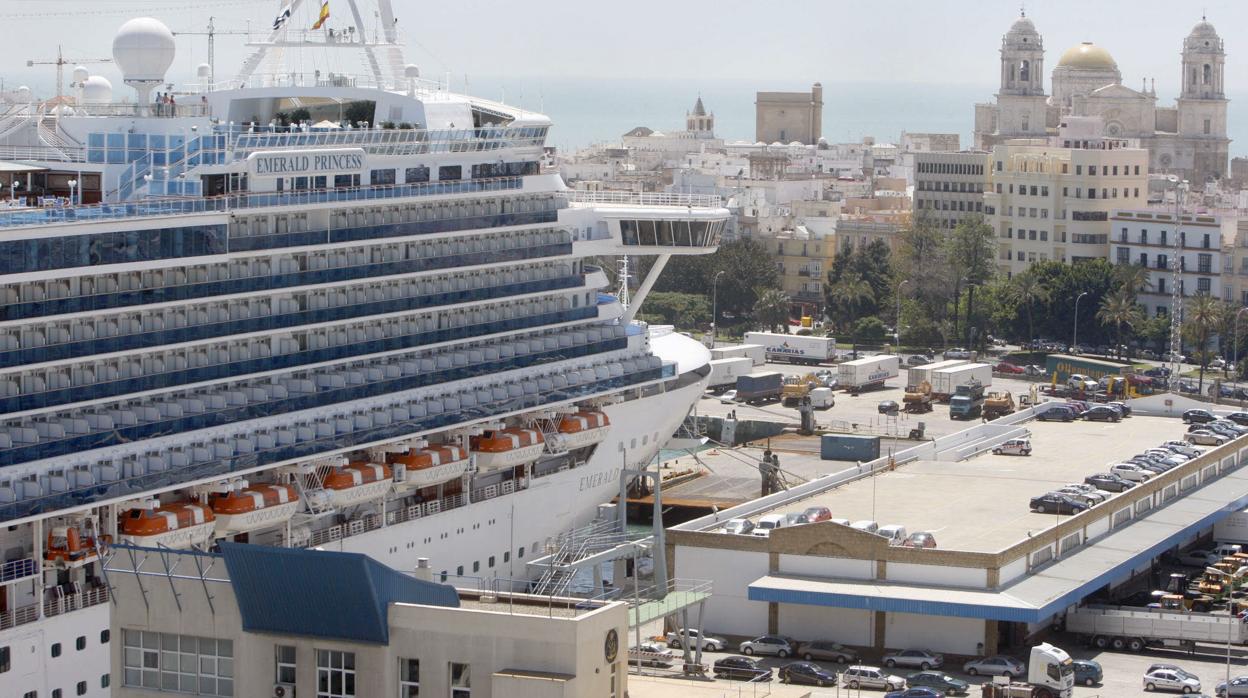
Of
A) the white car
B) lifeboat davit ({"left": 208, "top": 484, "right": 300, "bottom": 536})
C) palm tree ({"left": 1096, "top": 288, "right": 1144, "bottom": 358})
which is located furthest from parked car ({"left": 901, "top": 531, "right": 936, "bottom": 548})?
palm tree ({"left": 1096, "top": 288, "right": 1144, "bottom": 358})

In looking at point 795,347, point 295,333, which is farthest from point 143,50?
point 795,347

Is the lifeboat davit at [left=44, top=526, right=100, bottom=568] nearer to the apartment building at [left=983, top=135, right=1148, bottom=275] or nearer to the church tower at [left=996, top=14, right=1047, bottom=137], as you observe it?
the apartment building at [left=983, top=135, right=1148, bottom=275]

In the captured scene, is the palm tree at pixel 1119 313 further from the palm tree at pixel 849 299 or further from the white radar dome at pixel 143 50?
the white radar dome at pixel 143 50

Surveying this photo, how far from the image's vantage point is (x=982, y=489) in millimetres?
68375

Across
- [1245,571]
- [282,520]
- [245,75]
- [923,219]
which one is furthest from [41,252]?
[923,219]

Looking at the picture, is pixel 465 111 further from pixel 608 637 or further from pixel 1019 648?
pixel 608 637

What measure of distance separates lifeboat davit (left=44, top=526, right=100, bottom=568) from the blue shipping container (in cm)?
4076

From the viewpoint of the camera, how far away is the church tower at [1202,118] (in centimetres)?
17650

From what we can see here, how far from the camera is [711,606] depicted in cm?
5878

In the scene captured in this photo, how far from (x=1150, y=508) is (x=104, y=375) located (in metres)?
31.3

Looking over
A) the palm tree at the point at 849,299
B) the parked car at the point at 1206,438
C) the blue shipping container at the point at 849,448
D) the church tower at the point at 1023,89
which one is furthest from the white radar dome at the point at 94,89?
the church tower at the point at 1023,89

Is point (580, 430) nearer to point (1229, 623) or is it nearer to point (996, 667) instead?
point (996, 667)

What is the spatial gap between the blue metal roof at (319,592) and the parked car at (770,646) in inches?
723

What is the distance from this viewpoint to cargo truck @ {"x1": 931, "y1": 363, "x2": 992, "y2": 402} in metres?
102
